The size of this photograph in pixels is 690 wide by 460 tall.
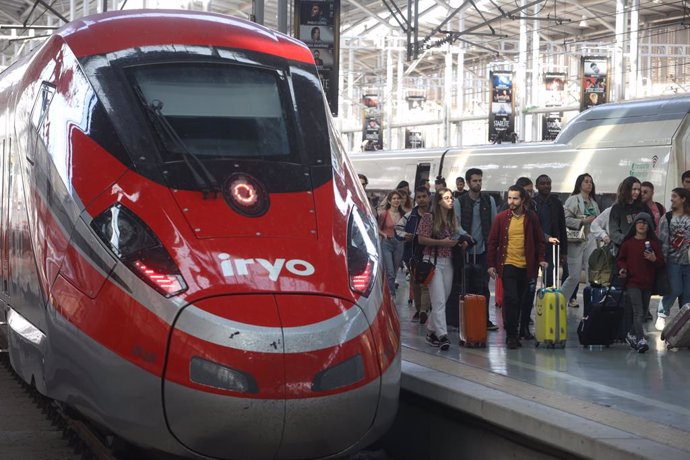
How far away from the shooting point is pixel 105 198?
6.64 metres

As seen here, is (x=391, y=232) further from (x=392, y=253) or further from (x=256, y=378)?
(x=256, y=378)

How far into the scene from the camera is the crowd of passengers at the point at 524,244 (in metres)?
11.3

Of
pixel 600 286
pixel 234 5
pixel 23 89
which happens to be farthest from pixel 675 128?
pixel 234 5

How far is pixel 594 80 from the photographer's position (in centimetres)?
3238

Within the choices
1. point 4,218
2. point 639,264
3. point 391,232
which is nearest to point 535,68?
point 391,232

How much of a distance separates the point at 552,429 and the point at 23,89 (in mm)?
4475

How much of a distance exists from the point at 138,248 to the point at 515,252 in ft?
18.9

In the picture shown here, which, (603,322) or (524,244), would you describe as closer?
(524,244)

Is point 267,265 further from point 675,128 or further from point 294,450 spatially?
point 675,128

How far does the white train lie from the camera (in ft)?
63.3

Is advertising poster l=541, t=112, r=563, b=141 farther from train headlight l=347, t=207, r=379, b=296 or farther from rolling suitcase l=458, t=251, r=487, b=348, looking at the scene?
train headlight l=347, t=207, r=379, b=296

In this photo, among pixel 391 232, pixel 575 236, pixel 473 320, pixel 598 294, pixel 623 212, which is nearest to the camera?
pixel 473 320

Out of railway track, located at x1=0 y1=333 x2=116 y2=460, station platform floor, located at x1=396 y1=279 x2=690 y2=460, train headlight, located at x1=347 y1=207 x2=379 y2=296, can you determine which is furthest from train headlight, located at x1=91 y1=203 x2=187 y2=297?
station platform floor, located at x1=396 y1=279 x2=690 y2=460

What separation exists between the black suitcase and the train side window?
596 centimetres
